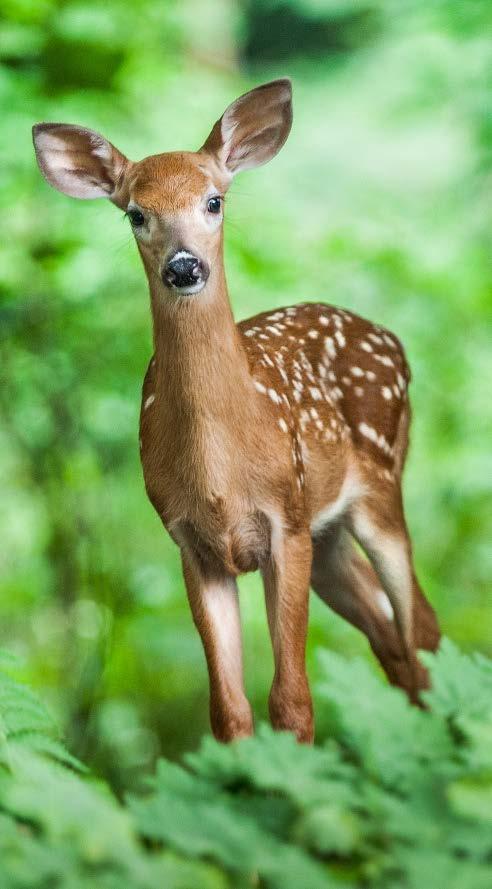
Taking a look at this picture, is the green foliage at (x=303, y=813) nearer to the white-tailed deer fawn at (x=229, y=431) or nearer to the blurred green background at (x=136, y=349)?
the white-tailed deer fawn at (x=229, y=431)

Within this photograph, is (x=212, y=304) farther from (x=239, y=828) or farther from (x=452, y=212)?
(x=452, y=212)

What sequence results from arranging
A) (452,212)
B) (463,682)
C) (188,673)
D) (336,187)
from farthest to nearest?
(336,187) → (452,212) → (188,673) → (463,682)

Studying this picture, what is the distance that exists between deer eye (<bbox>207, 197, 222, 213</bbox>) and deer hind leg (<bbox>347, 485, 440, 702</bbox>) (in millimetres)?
900

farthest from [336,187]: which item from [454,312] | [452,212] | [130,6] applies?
[130,6]

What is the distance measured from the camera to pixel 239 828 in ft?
3.76

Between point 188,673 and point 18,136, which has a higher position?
point 18,136

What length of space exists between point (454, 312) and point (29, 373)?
217 centimetres

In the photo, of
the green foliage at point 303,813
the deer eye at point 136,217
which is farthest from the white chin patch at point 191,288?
the green foliage at point 303,813

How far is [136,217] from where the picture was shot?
2.41 meters

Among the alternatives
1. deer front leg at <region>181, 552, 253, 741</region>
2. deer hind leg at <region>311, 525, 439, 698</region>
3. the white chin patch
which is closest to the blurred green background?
deer hind leg at <region>311, 525, 439, 698</region>

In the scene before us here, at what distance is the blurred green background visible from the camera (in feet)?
15.0

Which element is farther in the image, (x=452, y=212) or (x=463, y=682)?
(x=452, y=212)

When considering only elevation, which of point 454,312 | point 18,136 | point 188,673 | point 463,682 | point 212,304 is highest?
point 18,136

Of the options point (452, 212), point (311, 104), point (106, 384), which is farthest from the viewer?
point (311, 104)
